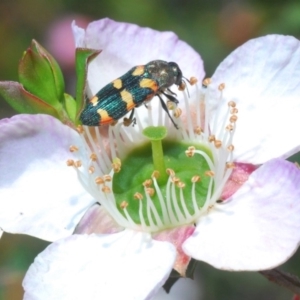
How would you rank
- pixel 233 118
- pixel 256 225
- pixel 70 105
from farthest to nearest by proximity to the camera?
pixel 233 118
pixel 70 105
pixel 256 225

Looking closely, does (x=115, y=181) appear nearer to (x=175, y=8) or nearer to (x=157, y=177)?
(x=157, y=177)

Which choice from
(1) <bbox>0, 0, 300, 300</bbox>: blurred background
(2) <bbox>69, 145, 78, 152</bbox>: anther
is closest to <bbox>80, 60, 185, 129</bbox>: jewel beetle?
(2) <bbox>69, 145, 78, 152</bbox>: anther

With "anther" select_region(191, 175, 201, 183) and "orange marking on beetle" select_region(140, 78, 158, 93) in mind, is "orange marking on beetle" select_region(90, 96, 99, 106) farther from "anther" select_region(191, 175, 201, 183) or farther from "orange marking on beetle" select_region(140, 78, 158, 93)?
"anther" select_region(191, 175, 201, 183)

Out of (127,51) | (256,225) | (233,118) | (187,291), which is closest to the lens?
(256,225)

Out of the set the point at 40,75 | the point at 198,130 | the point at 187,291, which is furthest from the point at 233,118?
the point at 187,291

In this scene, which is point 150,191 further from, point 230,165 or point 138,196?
point 230,165

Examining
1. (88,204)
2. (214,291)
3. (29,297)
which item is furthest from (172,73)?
(214,291)

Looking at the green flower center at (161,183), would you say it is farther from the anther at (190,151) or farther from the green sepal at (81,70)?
the green sepal at (81,70)
